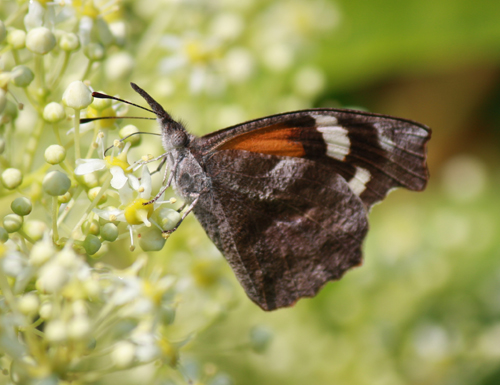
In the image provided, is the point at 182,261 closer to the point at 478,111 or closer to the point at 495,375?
the point at 495,375

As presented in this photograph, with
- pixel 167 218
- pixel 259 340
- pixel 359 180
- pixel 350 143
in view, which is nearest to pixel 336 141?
pixel 350 143

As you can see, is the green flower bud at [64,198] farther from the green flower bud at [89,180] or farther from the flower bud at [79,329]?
the flower bud at [79,329]

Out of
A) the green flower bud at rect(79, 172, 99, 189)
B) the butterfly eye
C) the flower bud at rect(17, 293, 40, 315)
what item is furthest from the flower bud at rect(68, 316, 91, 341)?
the butterfly eye

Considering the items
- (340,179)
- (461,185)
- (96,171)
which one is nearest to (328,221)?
(340,179)

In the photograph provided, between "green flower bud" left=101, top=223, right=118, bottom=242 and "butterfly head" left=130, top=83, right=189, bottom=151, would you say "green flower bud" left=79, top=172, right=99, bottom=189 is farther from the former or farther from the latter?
"butterfly head" left=130, top=83, right=189, bottom=151

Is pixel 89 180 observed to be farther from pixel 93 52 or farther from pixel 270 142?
pixel 270 142

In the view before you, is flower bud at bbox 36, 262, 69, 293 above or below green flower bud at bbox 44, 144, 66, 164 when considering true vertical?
below

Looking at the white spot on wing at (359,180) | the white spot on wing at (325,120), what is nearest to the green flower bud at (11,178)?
the white spot on wing at (325,120)
